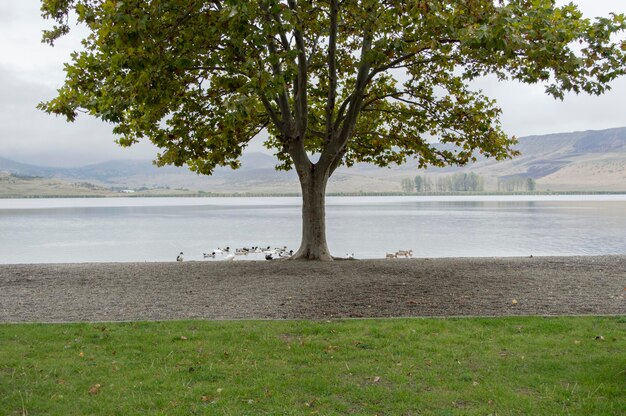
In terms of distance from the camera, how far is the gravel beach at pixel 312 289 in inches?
403

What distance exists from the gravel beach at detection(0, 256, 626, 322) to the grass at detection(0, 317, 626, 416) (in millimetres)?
1052

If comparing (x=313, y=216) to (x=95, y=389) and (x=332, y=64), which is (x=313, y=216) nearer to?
(x=332, y=64)

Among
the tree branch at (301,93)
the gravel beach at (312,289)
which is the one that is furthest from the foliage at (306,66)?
the gravel beach at (312,289)

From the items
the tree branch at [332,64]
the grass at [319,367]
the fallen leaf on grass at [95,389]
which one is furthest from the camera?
the tree branch at [332,64]

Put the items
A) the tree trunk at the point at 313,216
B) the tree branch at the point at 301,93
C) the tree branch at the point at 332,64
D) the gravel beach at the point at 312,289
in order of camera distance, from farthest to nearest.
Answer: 1. the tree trunk at the point at 313,216
2. the tree branch at the point at 301,93
3. the tree branch at the point at 332,64
4. the gravel beach at the point at 312,289

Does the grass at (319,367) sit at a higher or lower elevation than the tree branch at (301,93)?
lower

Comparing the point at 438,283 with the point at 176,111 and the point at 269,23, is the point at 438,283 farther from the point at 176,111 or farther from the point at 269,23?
the point at 176,111

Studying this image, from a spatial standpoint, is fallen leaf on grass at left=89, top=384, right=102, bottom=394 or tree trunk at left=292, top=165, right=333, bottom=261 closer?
fallen leaf on grass at left=89, top=384, right=102, bottom=394

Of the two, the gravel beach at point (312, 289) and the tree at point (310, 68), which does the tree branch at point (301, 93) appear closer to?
the tree at point (310, 68)

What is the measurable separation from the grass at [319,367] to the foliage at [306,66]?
3916 mm

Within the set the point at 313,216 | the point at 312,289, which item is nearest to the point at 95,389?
the point at 312,289

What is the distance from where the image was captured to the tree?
10.4 metres

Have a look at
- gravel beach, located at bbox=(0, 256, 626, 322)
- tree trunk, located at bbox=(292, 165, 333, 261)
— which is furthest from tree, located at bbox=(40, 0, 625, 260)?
gravel beach, located at bbox=(0, 256, 626, 322)

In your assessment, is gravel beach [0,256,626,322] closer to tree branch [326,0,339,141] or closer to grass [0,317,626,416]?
grass [0,317,626,416]
